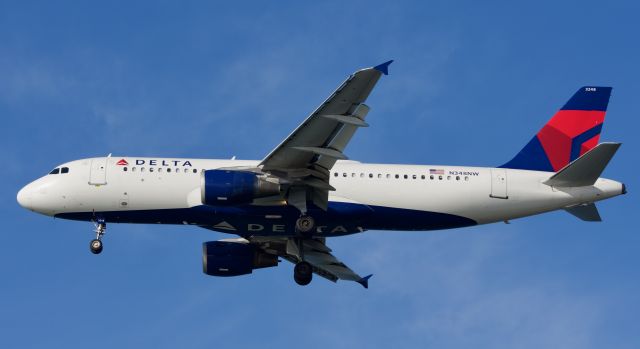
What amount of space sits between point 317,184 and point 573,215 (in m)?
12.0

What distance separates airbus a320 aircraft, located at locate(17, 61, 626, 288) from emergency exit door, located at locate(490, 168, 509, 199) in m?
0.05

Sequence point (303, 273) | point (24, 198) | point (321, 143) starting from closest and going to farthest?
point (321, 143)
point (24, 198)
point (303, 273)

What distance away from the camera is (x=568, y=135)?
56.4m

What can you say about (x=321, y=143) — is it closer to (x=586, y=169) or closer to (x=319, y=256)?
(x=319, y=256)

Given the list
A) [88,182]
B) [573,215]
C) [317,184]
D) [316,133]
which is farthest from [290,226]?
[573,215]

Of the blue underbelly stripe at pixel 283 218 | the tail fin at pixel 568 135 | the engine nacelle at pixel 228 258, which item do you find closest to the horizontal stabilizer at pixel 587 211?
the tail fin at pixel 568 135

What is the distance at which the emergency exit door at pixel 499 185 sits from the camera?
53.7m

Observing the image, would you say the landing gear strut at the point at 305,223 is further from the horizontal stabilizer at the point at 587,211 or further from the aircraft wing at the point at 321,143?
the horizontal stabilizer at the point at 587,211

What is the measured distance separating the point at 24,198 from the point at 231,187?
35.1ft

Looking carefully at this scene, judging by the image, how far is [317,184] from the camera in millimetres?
51594

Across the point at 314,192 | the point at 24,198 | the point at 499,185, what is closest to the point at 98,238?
the point at 24,198

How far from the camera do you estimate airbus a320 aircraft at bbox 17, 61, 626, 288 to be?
51375 millimetres

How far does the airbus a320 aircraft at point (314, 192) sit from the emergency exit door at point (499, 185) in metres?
0.05

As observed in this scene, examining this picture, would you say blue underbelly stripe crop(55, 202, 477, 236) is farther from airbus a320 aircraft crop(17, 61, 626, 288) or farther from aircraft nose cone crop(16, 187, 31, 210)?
aircraft nose cone crop(16, 187, 31, 210)
